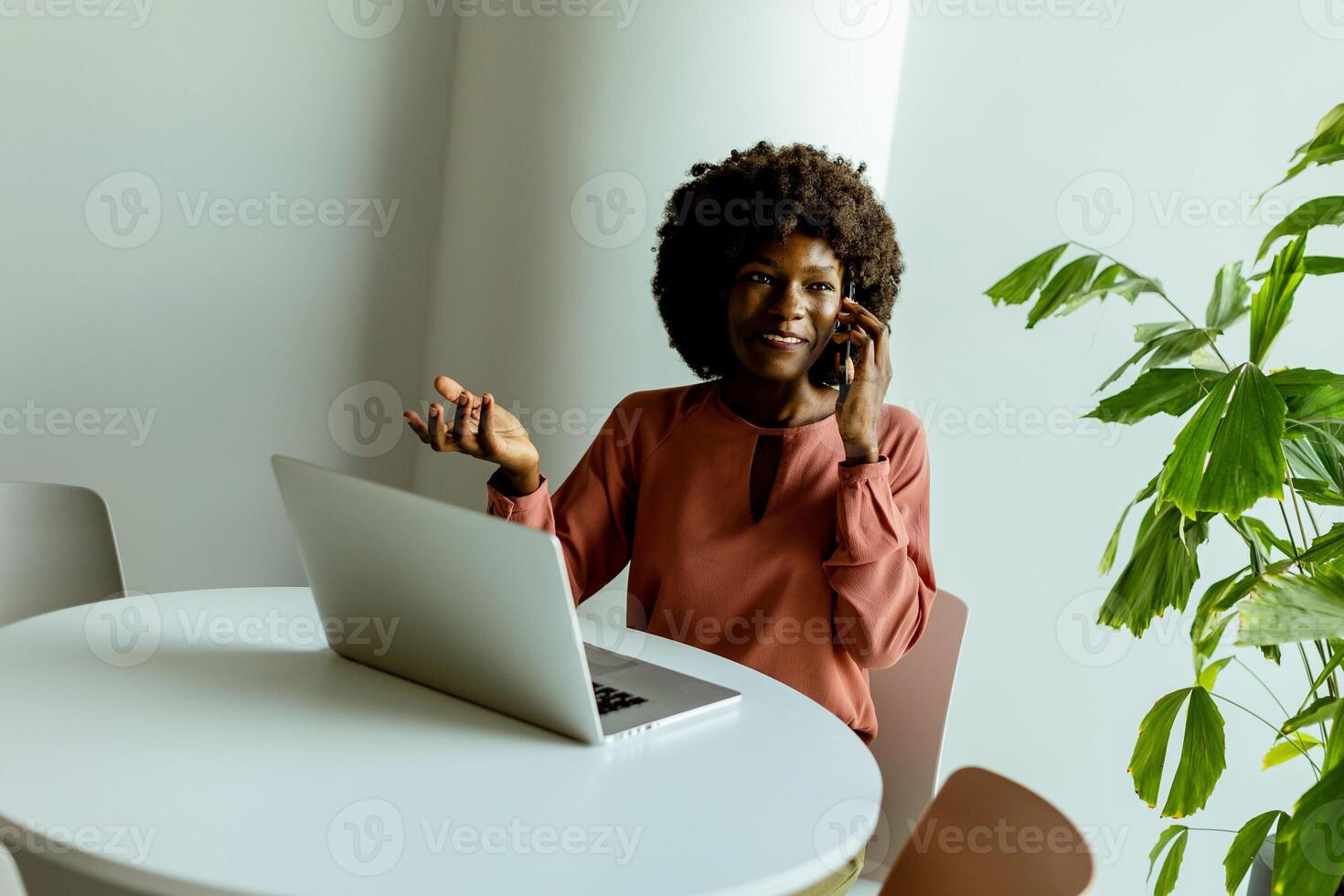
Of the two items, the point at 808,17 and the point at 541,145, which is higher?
the point at 808,17

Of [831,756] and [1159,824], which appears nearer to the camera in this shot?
[831,756]

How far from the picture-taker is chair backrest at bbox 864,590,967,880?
1879 millimetres

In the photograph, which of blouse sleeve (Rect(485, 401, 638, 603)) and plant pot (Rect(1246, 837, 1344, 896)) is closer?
plant pot (Rect(1246, 837, 1344, 896))

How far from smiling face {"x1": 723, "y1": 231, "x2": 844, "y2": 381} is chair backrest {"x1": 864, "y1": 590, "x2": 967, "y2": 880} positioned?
1.48 feet

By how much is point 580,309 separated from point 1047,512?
3.53 ft

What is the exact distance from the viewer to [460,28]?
272 cm

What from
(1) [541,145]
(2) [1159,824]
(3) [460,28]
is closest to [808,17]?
(1) [541,145]

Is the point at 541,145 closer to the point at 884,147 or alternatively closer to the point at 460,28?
the point at 460,28

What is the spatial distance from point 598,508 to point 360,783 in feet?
3.13
